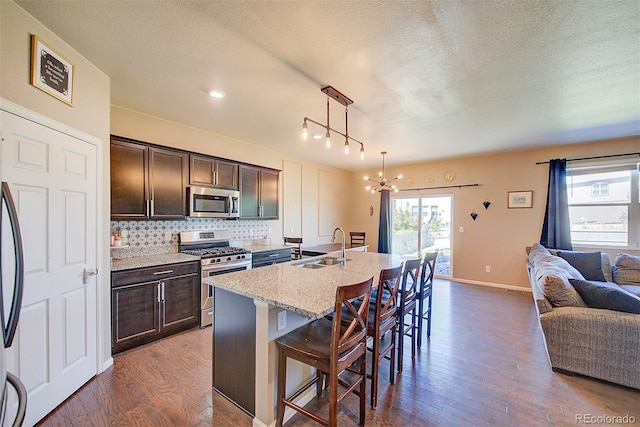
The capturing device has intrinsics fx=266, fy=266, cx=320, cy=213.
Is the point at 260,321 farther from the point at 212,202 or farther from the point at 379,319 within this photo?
the point at 212,202

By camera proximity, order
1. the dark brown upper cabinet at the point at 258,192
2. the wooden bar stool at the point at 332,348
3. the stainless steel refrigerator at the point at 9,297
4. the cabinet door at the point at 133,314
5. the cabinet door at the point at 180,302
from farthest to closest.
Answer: the dark brown upper cabinet at the point at 258,192
the cabinet door at the point at 180,302
the cabinet door at the point at 133,314
the wooden bar stool at the point at 332,348
the stainless steel refrigerator at the point at 9,297

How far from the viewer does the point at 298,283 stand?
2.08 meters

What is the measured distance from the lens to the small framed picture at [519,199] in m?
5.15

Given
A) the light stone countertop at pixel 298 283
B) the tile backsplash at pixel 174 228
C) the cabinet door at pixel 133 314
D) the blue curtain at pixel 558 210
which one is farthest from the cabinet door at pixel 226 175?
the blue curtain at pixel 558 210

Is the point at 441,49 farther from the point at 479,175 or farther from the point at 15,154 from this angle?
the point at 479,175

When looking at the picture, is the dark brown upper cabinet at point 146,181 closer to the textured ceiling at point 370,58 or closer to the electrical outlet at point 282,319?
the textured ceiling at point 370,58

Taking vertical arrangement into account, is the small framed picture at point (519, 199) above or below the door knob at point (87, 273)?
above

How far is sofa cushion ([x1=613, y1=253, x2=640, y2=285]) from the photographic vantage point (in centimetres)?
383

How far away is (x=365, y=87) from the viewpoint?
8.75ft

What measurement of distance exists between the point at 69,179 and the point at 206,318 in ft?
7.01

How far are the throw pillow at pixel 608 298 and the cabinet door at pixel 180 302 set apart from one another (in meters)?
4.14

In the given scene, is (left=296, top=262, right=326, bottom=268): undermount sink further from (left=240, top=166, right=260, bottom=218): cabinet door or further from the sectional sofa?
the sectional sofa

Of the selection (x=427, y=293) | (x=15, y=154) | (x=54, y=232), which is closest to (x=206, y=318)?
(x=54, y=232)

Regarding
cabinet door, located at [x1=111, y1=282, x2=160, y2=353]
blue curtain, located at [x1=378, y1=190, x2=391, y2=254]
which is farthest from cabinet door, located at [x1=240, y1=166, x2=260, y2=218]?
blue curtain, located at [x1=378, y1=190, x2=391, y2=254]
